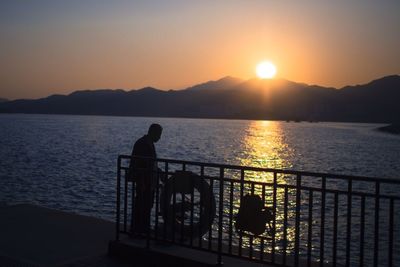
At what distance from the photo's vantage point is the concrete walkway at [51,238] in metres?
7.13

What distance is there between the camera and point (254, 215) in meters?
6.14

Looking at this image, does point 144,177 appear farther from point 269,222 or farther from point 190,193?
point 269,222

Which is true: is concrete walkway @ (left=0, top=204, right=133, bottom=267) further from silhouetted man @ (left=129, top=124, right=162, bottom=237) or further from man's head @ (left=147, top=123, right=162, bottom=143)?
man's head @ (left=147, top=123, right=162, bottom=143)

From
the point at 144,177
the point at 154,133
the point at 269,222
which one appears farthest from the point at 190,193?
Answer: the point at 154,133

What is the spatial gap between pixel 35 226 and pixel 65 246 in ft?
4.90

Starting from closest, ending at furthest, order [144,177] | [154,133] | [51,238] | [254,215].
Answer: [254,215] → [144,177] → [154,133] → [51,238]

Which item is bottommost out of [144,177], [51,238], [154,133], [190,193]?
[51,238]

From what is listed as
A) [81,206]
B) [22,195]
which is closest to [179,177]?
[81,206]

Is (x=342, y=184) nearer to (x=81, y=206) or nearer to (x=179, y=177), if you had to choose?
(x=81, y=206)

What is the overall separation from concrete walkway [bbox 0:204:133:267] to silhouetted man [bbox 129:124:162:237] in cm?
66

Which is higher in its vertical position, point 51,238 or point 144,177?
point 144,177

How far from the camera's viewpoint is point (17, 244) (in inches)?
311

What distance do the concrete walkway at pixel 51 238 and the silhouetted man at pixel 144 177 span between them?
2.17 ft

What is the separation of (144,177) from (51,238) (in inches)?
82.7
